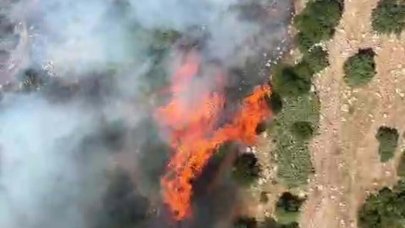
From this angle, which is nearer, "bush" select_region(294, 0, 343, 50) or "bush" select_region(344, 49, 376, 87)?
"bush" select_region(344, 49, 376, 87)

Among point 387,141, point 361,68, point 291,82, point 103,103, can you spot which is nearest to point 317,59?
point 291,82

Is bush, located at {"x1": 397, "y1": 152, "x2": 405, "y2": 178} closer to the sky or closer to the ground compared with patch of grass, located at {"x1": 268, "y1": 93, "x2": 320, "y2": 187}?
closer to the ground

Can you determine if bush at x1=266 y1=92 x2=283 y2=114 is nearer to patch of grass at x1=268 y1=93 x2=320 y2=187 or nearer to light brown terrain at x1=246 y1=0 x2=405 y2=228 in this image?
patch of grass at x1=268 y1=93 x2=320 y2=187

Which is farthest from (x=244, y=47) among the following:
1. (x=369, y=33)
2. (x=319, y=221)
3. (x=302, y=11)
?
(x=319, y=221)

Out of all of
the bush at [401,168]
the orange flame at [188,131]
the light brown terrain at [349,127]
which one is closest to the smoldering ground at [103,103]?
the orange flame at [188,131]

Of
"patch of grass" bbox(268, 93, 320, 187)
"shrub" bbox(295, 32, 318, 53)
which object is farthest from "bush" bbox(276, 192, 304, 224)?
"shrub" bbox(295, 32, 318, 53)

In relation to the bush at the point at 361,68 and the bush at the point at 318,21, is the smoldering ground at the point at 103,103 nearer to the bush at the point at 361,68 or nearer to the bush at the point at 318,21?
the bush at the point at 318,21
